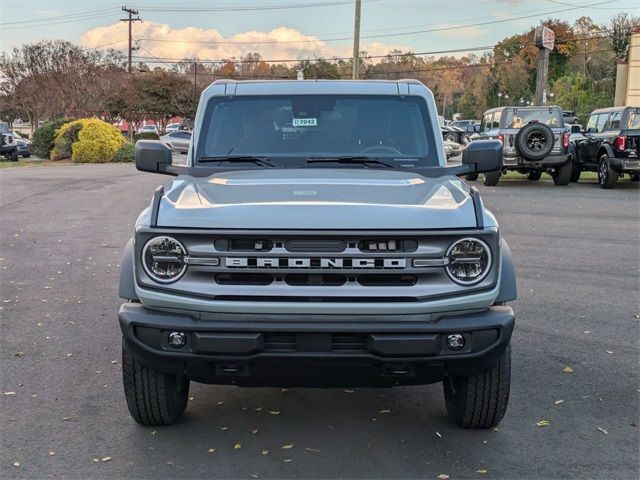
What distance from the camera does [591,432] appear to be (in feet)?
A: 13.7

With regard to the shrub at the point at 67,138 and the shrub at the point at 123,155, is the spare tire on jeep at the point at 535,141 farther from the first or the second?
the shrub at the point at 67,138

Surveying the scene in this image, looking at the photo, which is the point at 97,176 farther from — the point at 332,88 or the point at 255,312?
the point at 255,312

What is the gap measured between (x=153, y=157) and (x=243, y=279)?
164 centimetres

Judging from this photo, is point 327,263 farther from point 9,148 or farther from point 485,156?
point 9,148

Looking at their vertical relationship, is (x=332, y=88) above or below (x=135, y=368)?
above

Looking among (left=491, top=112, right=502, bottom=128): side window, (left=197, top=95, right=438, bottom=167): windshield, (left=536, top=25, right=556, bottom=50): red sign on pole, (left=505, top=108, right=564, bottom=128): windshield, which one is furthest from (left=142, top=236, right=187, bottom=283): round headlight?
(left=536, top=25, right=556, bottom=50): red sign on pole

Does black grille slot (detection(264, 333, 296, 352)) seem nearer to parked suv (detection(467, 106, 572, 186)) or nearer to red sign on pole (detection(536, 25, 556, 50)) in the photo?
parked suv (detection(467, 106, 572, 186))

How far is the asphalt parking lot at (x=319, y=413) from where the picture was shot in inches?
148

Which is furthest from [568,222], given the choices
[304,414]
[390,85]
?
[304,414]

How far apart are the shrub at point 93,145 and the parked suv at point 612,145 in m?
19.1

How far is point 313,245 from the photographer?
11.3 feet

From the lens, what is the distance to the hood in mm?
3455

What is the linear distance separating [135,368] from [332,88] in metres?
2.41

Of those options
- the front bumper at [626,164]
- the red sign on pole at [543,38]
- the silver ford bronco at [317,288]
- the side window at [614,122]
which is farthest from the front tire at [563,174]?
the silver ford bronco at [317,288]
